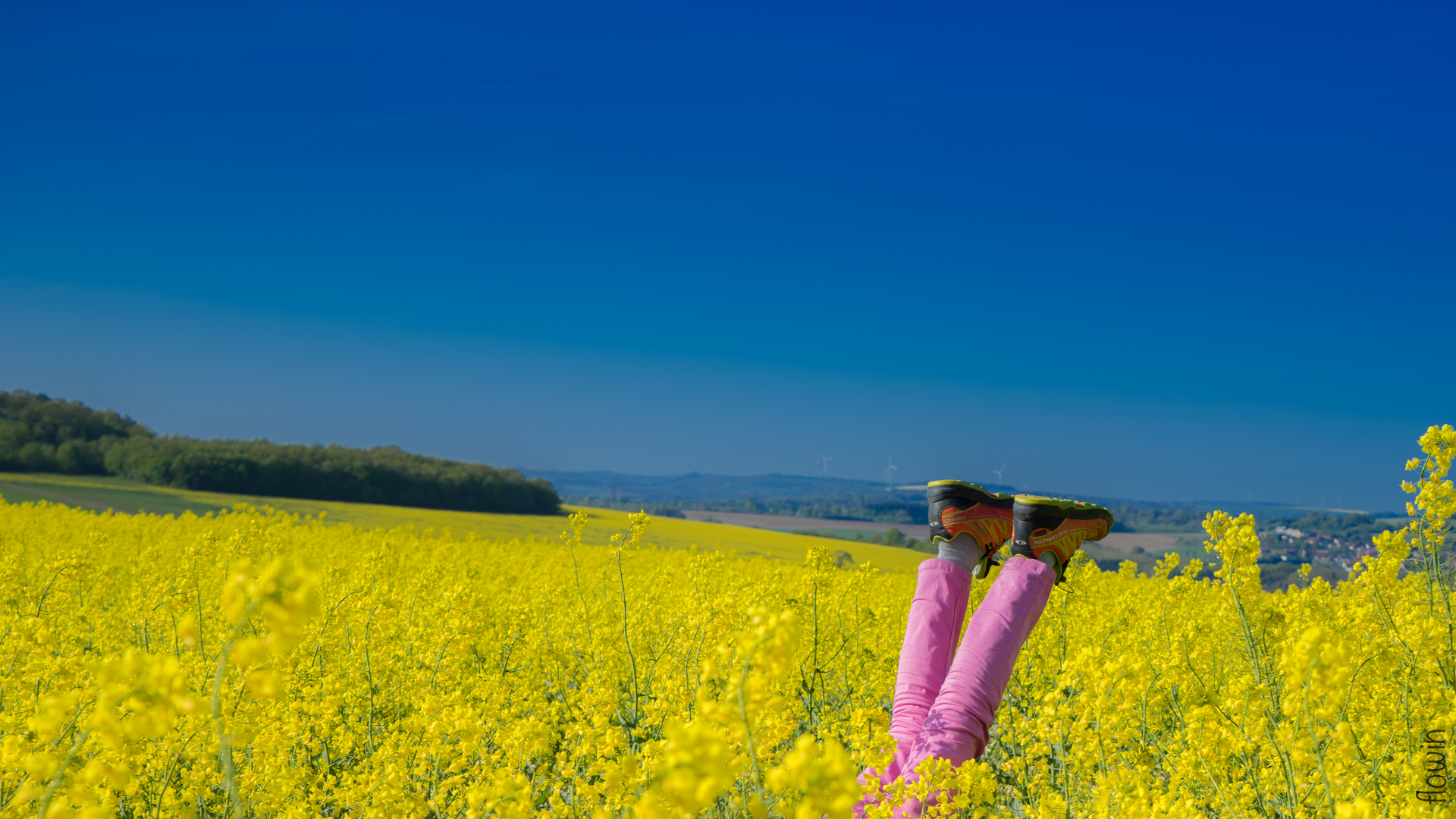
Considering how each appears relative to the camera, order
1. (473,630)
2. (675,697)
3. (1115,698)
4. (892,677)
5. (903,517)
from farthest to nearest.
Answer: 1. (903,517)
2. (892,677)
3. (473,630)
4. (675,697)
5. (1115,698)

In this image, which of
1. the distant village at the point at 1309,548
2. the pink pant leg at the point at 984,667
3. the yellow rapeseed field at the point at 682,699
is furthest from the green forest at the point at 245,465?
the pink pant leg at the point at 984,667

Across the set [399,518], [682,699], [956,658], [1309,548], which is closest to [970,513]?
[956,658]

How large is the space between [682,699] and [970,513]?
61.7 inches

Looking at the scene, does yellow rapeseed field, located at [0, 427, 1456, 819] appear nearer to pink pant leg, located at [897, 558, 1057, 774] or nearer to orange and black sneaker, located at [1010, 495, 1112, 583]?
pink pant leg, located at [897, 558, 1057, 774]

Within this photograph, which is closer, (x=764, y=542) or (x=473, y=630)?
(x=473, y=630)

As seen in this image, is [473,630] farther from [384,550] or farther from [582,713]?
[384,550]

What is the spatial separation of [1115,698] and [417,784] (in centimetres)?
245

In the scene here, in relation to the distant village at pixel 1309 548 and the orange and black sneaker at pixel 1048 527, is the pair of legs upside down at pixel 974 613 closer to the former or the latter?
the orange and black sneaker at pixel 1048 527

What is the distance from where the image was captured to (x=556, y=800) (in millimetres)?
2404

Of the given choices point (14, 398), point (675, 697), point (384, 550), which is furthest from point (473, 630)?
point (14, 398)

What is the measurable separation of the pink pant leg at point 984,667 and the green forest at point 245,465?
2350cm

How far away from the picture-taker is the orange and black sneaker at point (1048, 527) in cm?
337

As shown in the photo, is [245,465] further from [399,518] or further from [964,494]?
[964,494]

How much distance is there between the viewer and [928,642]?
126 inches
